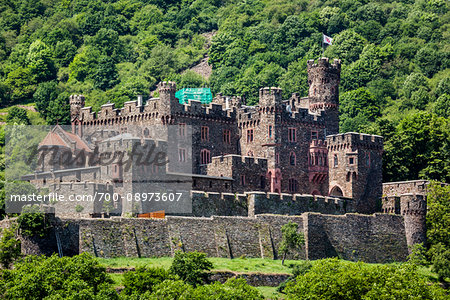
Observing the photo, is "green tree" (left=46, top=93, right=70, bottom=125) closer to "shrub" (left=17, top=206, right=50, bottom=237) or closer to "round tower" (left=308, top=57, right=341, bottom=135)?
"round tower" (left=308, top=57, right=341, bottom=135)

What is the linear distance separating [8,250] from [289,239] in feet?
69.9

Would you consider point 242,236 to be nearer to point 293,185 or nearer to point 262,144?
point 293,185

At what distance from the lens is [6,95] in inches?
5979

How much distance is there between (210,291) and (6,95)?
9457cm

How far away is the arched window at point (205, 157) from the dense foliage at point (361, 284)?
88.6ft

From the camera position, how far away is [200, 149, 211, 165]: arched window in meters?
93.1

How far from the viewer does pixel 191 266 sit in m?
70.1

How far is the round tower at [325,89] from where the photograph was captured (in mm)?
100125

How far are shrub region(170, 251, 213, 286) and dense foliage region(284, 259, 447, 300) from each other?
6.33 metres

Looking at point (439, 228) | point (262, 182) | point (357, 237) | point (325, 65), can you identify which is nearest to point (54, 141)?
point (262, 182)

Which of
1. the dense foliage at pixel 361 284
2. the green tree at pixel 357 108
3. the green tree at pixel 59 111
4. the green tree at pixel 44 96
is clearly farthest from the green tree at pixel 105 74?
the dense foliage at pixel 361 284

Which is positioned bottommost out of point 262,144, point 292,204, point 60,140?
point 292,204

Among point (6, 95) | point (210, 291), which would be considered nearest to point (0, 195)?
point (210, 291)

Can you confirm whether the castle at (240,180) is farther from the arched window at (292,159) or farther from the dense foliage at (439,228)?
the dense foliage at (439,228)
